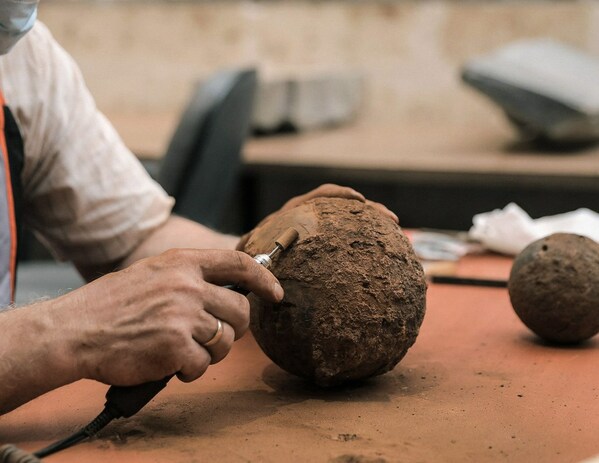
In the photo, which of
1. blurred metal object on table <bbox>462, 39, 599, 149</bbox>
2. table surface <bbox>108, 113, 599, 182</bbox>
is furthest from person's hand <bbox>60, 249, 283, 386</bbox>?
blurred metal object on table <bbox>462, 39, 599, 149</bbox>

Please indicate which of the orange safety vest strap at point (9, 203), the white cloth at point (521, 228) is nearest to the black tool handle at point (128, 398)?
the orange safety vest strap at point (9, 203)

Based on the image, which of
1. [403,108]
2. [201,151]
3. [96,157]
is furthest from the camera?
[403,108]

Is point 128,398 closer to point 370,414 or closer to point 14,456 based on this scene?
point 14,456

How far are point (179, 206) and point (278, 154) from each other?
0.71m

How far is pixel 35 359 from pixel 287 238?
349 mm

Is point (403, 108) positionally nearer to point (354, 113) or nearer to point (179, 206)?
point (354, 113)

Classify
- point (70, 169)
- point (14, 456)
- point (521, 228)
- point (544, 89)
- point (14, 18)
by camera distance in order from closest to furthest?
point (14, 456), point (14, 18), point (70, 169), point (521, 228), point (544, 89)

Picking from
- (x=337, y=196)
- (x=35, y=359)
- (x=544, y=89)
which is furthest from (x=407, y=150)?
(x=35, y=359)

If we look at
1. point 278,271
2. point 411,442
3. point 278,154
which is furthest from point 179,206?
point 411,442

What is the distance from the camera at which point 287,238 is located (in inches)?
45.8

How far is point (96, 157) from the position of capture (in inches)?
66.4

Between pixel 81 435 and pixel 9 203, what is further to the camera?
pixel 9 203

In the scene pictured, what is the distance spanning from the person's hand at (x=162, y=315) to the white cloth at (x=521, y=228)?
88cm

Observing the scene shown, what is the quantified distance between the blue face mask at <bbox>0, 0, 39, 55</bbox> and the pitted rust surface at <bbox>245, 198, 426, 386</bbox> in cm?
46
